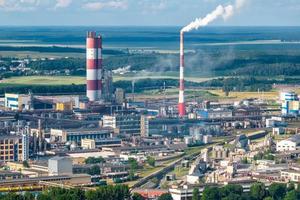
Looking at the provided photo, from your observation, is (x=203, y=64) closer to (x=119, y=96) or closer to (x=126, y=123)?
(x=119, y=96)

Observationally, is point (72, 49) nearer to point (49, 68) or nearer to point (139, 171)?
point (49, 68)

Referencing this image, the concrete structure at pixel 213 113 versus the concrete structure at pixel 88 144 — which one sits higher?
the concrete structure at pixel 213 113

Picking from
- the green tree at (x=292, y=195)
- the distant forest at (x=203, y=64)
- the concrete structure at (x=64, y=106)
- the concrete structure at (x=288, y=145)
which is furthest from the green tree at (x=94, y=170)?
the distant forest at (x=203, y=64)

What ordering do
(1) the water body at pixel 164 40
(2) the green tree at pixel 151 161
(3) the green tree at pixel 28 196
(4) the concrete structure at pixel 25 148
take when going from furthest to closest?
(1) the water body at pixel 164 40
(4) the concrete structure at pixel 25 148
(2) the green tree at pixel 151 161
(3) the green tree at pixel 28 196

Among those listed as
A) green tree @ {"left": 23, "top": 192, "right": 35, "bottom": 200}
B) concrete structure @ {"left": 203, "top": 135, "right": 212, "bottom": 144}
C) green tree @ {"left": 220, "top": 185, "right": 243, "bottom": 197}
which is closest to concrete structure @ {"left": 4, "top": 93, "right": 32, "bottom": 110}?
→ concrete structure @ {"left": 203, "top": 135, "right": 212, "bottom": 144}

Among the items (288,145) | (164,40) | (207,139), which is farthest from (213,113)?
(164,40)

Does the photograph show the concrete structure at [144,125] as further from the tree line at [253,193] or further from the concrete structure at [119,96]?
the tree line at [253,193]

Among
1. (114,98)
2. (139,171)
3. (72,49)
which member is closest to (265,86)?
(114,98)

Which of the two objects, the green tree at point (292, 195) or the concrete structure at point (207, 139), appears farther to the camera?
the concrete structure at point (207, 139)
